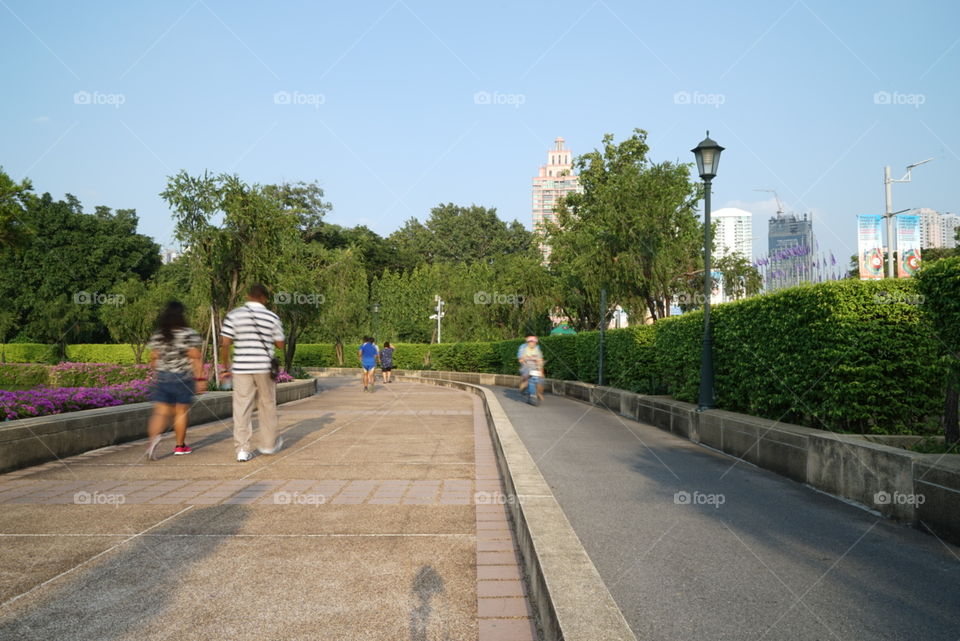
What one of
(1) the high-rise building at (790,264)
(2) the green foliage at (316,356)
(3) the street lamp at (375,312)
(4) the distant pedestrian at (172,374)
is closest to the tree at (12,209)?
(4) the distant pedestrian at (172,374)

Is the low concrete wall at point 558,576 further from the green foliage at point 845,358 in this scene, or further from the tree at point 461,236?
the tree at point 461,236

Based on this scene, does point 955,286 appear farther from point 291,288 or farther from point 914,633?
point 291,288

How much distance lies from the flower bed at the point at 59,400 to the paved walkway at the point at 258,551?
938 millimetres

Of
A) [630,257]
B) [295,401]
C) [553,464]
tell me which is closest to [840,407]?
[553,464]

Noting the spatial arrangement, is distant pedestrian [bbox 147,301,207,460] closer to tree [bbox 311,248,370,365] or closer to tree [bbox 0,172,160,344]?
tree [bbox 311,248,370,365]

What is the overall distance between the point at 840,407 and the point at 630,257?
18273 millimetres

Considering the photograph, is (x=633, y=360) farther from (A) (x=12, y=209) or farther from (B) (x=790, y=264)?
(A) (x=12, y=209)

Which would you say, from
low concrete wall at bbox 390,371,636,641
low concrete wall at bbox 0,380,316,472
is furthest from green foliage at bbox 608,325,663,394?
low concrete wall at bbox 390,371,636,641

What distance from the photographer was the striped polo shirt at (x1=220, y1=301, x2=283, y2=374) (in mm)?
8258

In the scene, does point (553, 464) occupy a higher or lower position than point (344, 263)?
lower

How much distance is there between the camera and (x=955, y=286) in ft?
17.5

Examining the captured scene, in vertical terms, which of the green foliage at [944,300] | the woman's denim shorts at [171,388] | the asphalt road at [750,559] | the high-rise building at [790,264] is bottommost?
the asphalt road at [750,559]

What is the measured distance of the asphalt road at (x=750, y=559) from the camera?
3.41m

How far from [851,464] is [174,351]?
7077 mm
